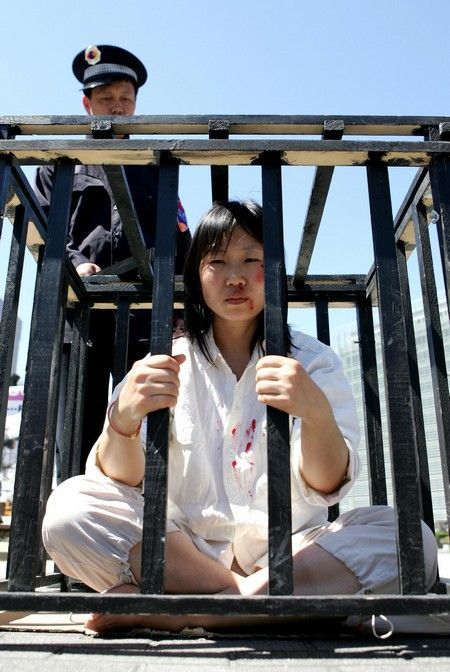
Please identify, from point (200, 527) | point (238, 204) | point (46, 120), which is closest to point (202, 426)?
point (200, 527)

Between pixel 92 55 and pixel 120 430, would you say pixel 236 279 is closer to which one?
pixel 120 430

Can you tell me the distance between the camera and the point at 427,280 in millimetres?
1503

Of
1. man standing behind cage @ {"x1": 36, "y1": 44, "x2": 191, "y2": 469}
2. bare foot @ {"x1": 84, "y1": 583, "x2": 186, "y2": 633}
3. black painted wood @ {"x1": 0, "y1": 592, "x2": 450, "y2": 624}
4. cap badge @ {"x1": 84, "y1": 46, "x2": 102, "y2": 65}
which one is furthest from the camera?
cap badge @ {"x1": 84, "y1": 46, "x2": 102, "y2": 65}

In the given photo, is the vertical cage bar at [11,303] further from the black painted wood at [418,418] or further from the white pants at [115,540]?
the black painted wood at [418,418]

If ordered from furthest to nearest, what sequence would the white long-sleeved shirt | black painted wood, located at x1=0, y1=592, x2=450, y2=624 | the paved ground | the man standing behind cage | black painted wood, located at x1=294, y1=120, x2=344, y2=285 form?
the man standing behind cage → the white long-sleeved shirt → black painted wood, located at x1=294, y1=120, x2=344, y2=285 → black painted wood, located at x1=0, y1=592, x2=450, y2=624 → the paved ground

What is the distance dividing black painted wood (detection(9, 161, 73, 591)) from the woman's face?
474mm

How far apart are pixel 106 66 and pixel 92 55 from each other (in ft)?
0.59

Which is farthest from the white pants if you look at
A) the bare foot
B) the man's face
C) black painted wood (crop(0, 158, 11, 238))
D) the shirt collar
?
the man's face

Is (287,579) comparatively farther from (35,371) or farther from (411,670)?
(35,371)

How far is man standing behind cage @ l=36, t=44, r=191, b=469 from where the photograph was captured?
2.39m

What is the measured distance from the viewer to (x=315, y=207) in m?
1.71

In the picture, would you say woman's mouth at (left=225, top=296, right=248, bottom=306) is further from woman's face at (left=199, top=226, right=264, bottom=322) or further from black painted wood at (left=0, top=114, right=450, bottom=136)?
black painted wood at (left=0, top=114, right=450, bottom=136)

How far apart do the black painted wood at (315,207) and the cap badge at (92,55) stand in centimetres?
138

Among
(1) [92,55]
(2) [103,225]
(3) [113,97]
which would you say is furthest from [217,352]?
(1) [92,55]
